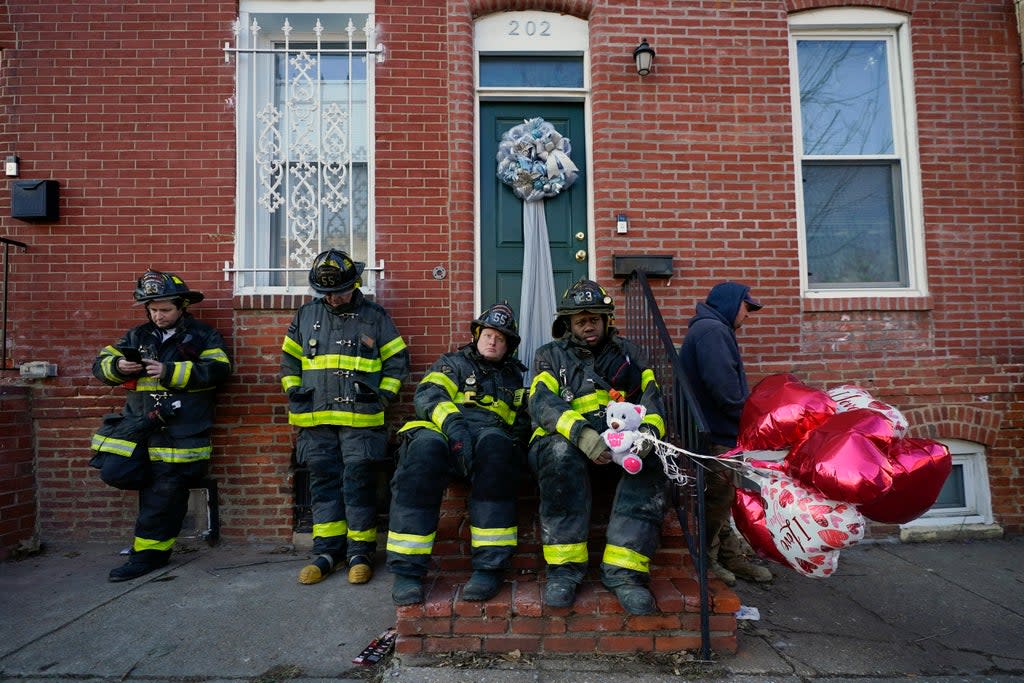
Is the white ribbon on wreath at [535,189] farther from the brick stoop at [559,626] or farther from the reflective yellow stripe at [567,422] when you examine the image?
the brick stoop at [559,626]

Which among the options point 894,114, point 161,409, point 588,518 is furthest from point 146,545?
point 894,114

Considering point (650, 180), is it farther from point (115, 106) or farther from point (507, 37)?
point (115, 106)

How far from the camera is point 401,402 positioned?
4641 millimetres

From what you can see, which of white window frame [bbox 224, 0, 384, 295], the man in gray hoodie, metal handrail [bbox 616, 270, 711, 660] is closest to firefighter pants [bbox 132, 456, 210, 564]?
white window frame [bbox 224, 0, 384, 295]

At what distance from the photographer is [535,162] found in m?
4.85

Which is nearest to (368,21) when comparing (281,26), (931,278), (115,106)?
(281,26)

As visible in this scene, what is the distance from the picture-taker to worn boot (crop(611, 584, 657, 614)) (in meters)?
2.84

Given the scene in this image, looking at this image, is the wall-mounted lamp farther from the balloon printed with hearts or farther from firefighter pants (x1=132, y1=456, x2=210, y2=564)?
firefighter pants (x1=132, y1=456, x2=210, y2=564)

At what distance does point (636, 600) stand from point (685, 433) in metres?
0.85

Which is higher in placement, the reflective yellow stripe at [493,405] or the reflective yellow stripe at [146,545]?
the reflective yellow stripe at [493,405]

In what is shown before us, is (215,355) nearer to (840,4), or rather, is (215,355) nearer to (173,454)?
(173,454)

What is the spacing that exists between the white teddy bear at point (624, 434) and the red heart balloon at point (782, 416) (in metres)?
0.62

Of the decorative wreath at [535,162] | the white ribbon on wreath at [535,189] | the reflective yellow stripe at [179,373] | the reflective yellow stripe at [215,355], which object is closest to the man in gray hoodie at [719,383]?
the white ribbon on wreath at [535,189]

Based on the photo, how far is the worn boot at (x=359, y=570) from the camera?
3787 millimetres
